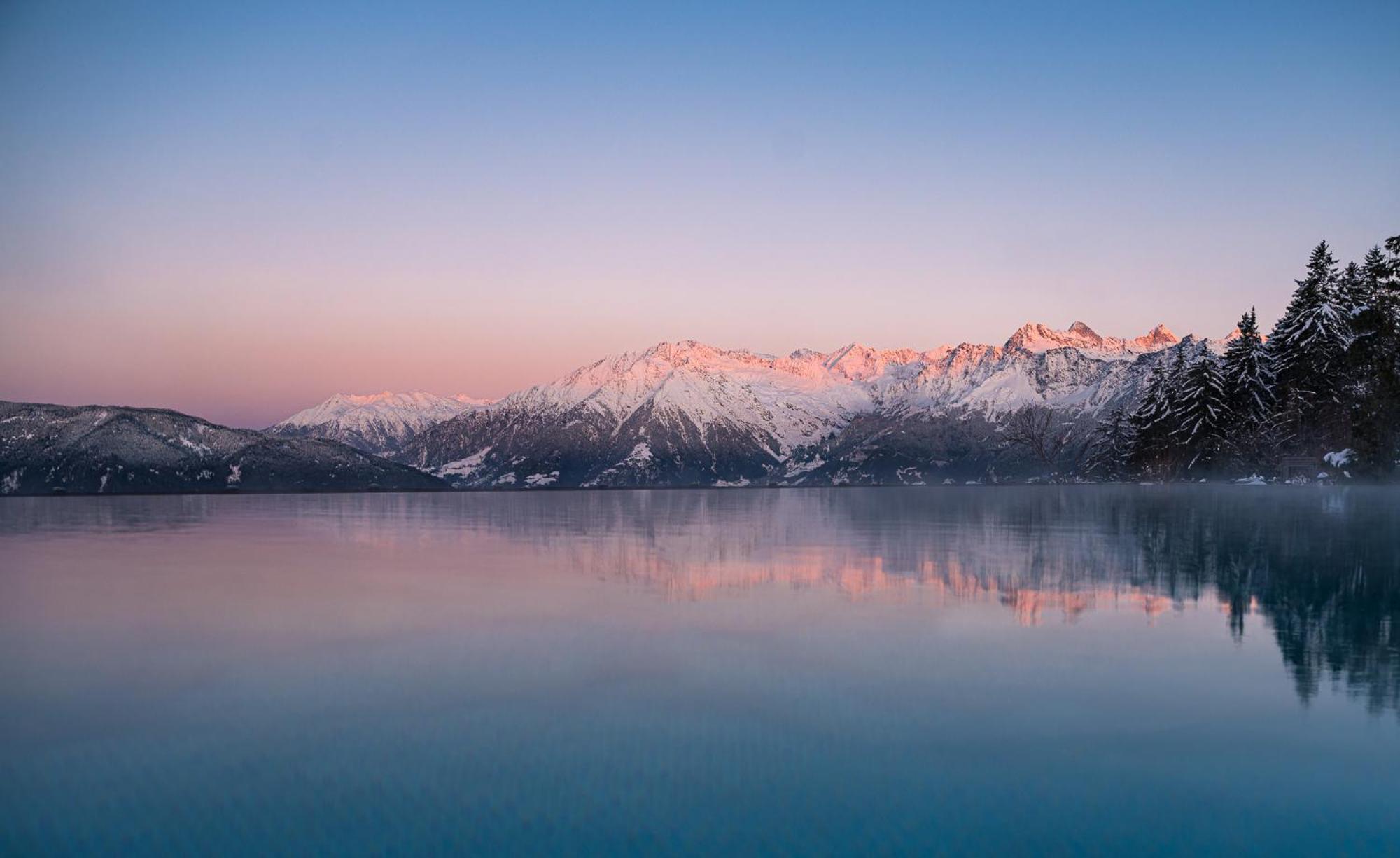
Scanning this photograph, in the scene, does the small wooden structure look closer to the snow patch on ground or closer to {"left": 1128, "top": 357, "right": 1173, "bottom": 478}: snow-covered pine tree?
the snow patch on ground

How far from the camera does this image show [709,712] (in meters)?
18.5

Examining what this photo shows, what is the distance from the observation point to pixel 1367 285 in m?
116

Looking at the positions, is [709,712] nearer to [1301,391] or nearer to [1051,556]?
[1051,556]

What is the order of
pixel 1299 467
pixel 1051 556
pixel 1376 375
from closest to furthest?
pixel 1051 556, pixel 1376 375, pixel 1299 467

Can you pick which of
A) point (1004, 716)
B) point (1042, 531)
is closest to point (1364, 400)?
point (1042, 531)

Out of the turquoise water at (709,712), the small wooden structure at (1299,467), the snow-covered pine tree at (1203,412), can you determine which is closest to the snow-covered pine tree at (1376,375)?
the small wooden structure at (1299,467)

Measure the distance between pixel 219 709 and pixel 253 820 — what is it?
6776 mm

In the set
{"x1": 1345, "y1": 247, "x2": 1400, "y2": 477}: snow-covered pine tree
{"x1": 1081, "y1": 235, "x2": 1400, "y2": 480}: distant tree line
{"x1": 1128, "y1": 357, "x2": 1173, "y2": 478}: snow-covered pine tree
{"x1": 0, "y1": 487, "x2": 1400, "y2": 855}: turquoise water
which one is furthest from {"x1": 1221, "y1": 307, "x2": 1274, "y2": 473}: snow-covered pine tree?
{"x1": 0, "y1": 487, "x2": 1400, "y2": 855}: turquoise water

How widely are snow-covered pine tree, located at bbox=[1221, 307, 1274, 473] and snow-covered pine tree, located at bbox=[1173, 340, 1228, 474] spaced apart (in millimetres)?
1212

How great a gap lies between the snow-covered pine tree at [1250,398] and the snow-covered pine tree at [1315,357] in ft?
17.4

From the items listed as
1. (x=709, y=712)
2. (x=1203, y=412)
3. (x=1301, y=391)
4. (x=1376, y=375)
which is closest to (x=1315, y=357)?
(x=1301, y=391)

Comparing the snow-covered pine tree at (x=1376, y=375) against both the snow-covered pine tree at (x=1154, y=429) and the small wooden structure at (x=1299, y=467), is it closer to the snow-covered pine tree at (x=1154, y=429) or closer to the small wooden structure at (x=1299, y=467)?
the small wooden structure at (x=1299, y=467)

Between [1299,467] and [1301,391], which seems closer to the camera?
[1301,391]

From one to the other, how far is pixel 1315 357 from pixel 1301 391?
6.91 meters
